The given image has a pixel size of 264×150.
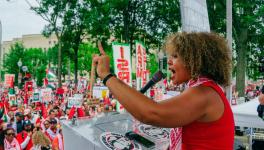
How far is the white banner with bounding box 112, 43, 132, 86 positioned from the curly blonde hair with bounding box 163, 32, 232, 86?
6689 mm

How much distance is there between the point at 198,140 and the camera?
161 centimetres

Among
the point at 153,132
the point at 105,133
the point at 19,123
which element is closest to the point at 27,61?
the point at 19,123

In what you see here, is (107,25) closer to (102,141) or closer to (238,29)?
(238,29)

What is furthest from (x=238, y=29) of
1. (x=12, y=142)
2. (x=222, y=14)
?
(x=12, y=142)

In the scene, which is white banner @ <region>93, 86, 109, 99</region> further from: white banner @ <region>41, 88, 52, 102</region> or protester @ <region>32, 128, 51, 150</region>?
protester @ <region>32, 128, 51, 150</region>

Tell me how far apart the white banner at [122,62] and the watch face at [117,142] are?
5.77 meters

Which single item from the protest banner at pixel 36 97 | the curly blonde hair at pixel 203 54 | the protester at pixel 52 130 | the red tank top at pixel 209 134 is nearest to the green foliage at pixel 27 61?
the protest banner at pixel 36 97

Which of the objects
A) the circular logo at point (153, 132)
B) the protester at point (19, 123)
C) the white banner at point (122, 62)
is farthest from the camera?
the protester at point (19, 123)

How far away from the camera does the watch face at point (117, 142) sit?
256 centimetres

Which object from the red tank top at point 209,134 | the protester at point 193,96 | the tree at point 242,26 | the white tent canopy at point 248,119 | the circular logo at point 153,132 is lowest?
the white tent canopy at point 248,119

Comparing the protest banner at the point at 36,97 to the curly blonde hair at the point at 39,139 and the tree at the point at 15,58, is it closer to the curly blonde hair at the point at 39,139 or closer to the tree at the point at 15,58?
the curly blonde hair at the point at 39,139

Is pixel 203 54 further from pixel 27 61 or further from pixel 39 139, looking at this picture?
pixel 27 61

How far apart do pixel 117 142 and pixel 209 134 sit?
115 cm

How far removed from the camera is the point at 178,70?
1713 mm
